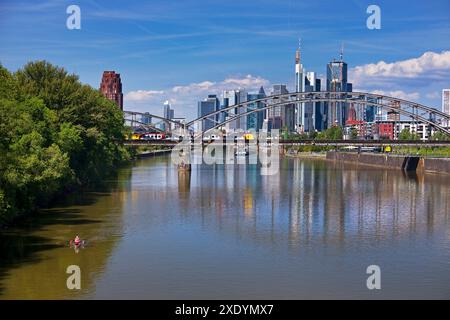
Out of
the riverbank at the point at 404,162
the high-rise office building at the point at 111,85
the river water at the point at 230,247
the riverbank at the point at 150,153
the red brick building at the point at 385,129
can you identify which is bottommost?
the river water at the point at 230,247

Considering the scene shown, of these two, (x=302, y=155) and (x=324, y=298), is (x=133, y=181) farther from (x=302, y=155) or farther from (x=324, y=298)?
(x=302, y=155)

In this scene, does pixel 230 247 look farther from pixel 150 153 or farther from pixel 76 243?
pixel 150 153

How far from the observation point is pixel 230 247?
25703 mm

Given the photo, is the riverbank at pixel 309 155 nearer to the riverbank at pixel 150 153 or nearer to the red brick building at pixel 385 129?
the riverbank at pixel 150 153

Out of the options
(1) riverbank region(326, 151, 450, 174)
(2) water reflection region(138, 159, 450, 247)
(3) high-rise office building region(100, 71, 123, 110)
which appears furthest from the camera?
(3) high-rise office building region(100, 71, 123, 110)

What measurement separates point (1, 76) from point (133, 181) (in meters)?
24.2

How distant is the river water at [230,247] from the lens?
19672 millimetres

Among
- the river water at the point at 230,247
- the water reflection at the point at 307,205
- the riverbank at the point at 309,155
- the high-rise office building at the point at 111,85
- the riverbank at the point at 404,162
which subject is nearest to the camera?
the river water at the point at 230,247

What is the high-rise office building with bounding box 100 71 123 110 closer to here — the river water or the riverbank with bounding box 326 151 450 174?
the riverbank with bounding box 326 151 450 174

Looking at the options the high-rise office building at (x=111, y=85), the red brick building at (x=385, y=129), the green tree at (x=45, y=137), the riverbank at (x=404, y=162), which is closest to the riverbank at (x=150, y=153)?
the riverbank at (x=404, y=162)

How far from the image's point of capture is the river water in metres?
19.7

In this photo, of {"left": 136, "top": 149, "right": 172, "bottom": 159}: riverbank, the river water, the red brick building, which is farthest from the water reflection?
the red brick building

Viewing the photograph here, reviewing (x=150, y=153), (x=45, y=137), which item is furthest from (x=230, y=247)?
(x=150, y=153)

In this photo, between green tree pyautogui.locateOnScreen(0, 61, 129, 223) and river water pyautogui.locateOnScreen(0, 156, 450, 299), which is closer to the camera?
river water pyautogui.locateOnScreen(0, 156, 450, 299)
